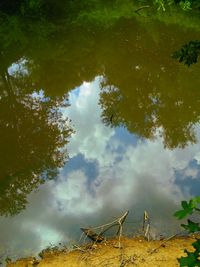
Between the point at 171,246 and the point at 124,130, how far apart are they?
8.09 metres

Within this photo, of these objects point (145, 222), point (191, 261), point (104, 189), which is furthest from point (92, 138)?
point (191, 261)

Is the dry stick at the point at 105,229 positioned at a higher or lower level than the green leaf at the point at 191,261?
higher

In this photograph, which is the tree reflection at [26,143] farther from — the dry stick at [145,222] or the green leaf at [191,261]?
the green leaf at [191,261]

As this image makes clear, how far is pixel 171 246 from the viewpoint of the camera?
38.1 feet

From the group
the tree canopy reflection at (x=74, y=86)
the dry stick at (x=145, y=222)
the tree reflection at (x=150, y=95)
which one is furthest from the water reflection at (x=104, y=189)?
the tree reflection at (x=150, y=95)

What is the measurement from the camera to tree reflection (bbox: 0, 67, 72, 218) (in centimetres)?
1518

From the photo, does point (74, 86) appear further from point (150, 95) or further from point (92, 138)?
point (92, 138)

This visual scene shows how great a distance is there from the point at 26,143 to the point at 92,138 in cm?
292

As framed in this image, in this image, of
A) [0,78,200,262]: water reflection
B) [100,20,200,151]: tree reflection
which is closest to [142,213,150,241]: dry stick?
[0,78,200,262]: water reflection

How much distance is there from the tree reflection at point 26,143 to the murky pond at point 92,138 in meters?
0.05

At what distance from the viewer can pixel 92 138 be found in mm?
18641

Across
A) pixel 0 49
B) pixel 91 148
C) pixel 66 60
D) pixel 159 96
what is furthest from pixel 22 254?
pixel 0 49

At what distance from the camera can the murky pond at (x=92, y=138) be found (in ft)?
44.9

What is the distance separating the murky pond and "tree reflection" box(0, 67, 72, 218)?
0.15ft
